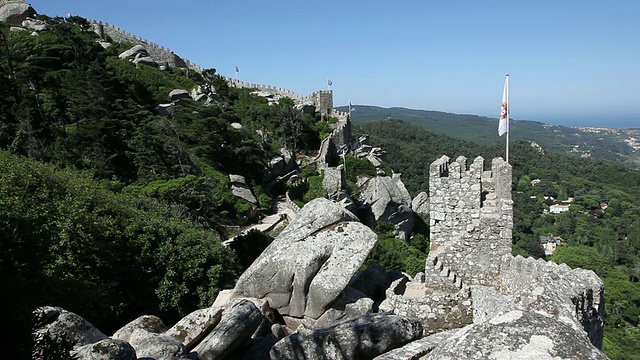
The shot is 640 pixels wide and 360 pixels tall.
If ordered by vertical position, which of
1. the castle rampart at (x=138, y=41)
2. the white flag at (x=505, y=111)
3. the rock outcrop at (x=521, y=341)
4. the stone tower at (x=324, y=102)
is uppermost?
the castle rampart at (x=138, y=41)

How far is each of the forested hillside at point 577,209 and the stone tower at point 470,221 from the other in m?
31.9

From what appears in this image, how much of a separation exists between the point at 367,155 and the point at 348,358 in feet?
150

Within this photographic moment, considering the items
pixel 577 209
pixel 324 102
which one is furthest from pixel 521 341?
pixel 577 209

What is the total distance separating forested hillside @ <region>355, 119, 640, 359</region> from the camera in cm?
4859

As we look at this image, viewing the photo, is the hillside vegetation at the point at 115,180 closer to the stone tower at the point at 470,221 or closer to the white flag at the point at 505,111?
the stone tower at the point at 470,221

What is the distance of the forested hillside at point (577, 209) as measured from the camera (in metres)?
48.6

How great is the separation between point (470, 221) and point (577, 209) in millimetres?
91429

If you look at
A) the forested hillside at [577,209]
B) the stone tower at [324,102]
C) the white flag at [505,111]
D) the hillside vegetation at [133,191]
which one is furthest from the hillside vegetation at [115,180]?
the forested hillside at [577,209]

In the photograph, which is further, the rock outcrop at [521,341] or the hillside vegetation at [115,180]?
the hillside vegetation at [115,180]

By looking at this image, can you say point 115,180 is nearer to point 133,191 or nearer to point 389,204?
point 133,191

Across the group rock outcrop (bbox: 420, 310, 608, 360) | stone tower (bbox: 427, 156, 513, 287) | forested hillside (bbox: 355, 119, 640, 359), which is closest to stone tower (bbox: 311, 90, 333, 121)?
forested hillside (bbox: 355, 119, 640, 359)

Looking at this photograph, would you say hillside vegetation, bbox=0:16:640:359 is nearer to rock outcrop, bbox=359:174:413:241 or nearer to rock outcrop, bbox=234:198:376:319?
rock outcrop, bbox=359:174:413:241

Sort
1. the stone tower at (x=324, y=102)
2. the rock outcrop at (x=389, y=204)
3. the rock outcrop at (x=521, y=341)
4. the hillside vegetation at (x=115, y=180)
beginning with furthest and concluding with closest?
the stone tower at (x=324, y=102)
the rock outcrop at (x=389, y=204)
the hillside vegetation at (x=115, y=180)
the rock outcrop at (x=521, y=341)

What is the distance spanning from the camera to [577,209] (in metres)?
84.9
